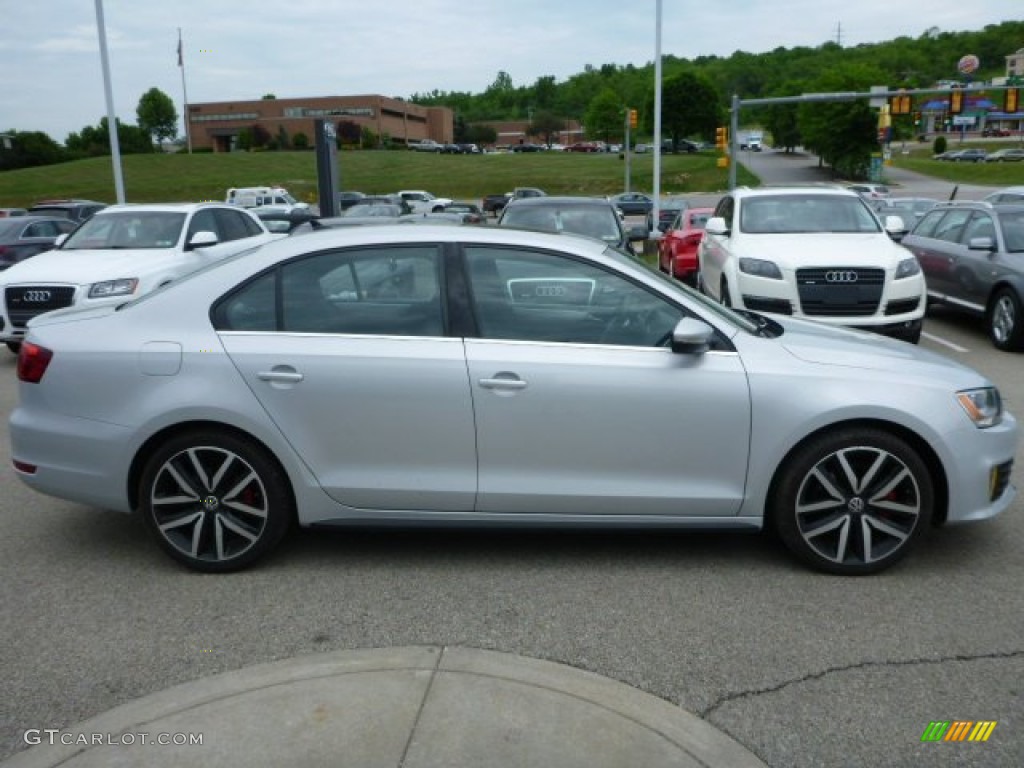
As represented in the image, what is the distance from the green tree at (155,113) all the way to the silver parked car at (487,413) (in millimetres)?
Result: 140925

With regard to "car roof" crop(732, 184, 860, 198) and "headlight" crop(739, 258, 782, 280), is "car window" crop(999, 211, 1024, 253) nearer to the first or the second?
"car roof" crop(732, 184, 860, 198)

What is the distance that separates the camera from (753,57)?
483ft

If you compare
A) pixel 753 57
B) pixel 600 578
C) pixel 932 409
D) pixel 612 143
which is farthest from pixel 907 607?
pixel 753 57

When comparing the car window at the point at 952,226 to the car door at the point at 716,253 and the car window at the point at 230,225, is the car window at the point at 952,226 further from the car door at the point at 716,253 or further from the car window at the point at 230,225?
the car window at the point at 230,225

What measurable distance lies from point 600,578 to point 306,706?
1.63 meters

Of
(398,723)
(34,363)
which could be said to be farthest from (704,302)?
(34,363)

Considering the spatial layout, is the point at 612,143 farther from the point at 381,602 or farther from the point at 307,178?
the point at 381,602

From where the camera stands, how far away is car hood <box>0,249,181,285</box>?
33.5ft

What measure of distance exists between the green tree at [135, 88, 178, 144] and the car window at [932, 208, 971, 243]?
136 m

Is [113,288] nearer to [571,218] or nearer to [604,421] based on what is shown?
[571,218]

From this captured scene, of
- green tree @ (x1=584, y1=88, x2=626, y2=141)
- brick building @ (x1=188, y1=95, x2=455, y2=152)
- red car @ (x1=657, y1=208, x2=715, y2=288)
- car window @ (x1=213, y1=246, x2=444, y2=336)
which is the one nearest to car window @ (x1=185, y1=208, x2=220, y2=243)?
car window @ (x1=213, y1=246, x2=444, y2=336)

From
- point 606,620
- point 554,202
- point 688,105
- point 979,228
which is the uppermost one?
point 688,105

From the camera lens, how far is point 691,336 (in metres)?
A: 4.16

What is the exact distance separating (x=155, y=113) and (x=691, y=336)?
475 ft
